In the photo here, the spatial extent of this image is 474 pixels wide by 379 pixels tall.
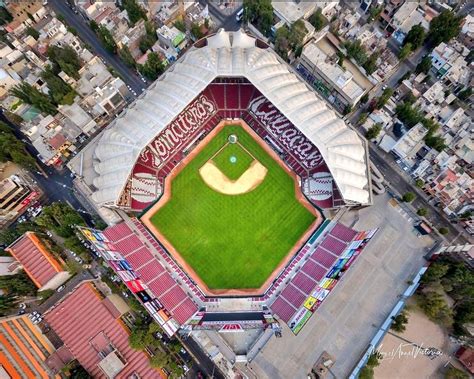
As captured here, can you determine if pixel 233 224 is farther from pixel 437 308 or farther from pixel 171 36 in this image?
pixel 171 36

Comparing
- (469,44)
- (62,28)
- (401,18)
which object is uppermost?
(62,28)

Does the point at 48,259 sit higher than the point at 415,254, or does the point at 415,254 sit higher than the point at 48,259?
the point at 48,259

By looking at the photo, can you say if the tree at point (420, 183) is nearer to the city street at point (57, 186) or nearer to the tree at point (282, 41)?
the tree at point (282, 41)

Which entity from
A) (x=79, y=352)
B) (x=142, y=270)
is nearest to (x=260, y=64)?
(x=142, y=270)

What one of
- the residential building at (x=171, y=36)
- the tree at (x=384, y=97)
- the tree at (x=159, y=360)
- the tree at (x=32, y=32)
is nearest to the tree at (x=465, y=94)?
the tree at (x=384, y=97)

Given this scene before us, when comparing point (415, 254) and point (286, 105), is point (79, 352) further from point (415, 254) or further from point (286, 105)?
point (415, 254)

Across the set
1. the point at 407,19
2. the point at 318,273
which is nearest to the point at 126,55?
the point at 318,273
